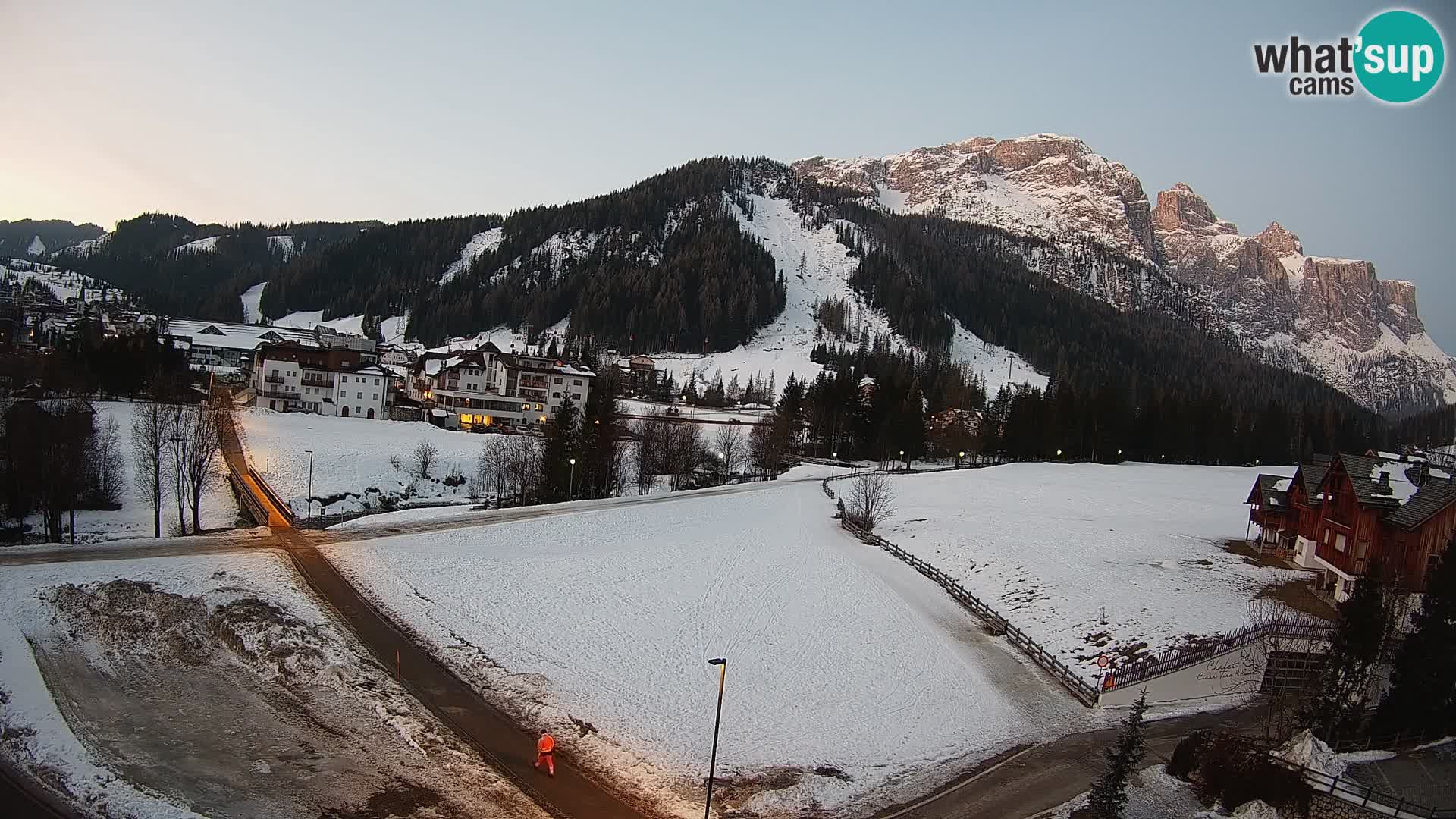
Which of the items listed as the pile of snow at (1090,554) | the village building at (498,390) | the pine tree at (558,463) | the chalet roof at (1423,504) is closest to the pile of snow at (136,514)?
the pine tree at (558,463)

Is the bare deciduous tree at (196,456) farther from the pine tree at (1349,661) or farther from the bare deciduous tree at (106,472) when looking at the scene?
the pine tree at (1349,661)

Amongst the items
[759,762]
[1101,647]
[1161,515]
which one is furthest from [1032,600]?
[1161,515]

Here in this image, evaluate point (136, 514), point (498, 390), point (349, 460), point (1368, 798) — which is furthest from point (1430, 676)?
point (498, 390)

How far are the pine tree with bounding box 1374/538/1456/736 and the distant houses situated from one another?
15.1 ft

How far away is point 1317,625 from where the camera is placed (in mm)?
29734

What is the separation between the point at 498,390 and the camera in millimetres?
101938

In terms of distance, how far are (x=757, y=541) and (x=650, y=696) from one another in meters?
23.5

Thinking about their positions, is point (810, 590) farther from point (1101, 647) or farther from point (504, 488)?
point (504, 488)

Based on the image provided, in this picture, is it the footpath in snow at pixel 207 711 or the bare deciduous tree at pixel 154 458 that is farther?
the bare deciduous tree at pixel 154 458

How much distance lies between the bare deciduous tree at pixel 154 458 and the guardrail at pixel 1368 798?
181 ft

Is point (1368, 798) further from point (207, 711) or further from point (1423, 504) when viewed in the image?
point (207, 711)

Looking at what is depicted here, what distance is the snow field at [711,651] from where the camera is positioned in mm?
24375

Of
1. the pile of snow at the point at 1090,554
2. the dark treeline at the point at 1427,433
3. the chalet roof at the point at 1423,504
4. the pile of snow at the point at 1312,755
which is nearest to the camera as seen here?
the pile of snow at the point at 1312,755

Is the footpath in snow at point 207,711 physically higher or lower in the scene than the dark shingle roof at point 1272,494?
lower
